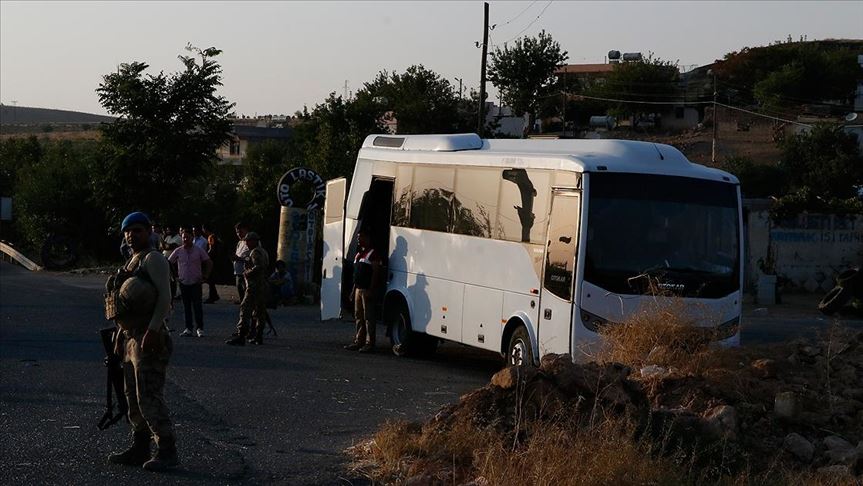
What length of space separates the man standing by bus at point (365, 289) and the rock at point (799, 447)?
9.09 metres

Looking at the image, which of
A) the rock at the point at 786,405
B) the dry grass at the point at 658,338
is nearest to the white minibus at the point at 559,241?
the dry grass at the point at 658,338

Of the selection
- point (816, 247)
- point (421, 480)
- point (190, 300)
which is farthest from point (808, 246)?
point (421, 480)

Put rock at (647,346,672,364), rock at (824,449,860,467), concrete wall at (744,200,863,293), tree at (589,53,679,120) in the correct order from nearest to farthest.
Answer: rock at (824,449,860,467)
rock at (647,346,672,364)
concrete wall at (744,200,863,293)
tree at (589,53,679,120)

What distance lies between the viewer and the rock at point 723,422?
30.7 ft

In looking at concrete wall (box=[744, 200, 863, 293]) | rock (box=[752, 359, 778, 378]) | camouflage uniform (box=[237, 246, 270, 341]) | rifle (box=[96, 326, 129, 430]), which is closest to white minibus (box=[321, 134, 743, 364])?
rock (box=[752, 359, 778, 378])

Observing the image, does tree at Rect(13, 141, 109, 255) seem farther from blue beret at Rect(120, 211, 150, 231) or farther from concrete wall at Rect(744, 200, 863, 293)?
blue beret at Rect(120, 211, 150, 231)

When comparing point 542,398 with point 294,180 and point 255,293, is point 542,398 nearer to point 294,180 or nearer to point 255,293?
point 255,293

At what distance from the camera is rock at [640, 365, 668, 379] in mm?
10945

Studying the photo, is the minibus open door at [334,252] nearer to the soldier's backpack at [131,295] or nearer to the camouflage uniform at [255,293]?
the camouflage uniform at [255,293]

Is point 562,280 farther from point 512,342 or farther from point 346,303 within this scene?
point 346,303

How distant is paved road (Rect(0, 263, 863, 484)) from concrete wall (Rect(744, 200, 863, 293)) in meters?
8.58

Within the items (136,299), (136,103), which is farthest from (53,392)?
(136,103)

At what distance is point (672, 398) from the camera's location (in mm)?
10594

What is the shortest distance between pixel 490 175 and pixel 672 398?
19.6 feet
